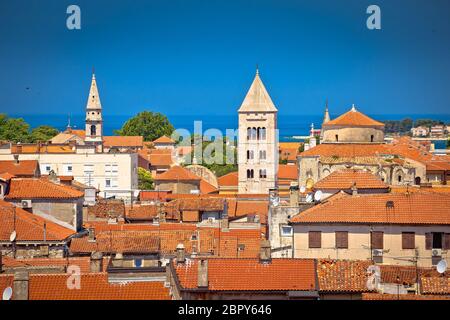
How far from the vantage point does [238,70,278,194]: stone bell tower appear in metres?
86.8

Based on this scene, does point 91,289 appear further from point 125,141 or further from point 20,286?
point 125,141

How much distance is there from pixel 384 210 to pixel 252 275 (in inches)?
377

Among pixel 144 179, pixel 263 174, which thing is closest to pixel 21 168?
pixel 263 174

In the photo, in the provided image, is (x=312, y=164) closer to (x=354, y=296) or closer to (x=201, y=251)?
(x=201, y=251)

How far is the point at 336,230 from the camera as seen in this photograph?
1405 inches

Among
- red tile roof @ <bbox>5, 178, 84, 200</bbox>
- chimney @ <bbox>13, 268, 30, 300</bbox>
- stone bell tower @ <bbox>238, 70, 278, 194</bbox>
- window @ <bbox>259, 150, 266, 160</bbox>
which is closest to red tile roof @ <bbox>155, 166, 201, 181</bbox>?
stone bell tower @ <bbox>238, 70, 278, 194</bbox>

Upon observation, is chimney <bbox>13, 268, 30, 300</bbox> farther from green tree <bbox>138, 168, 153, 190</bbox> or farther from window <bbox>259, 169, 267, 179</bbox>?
green tree <bbox>138, 168, 153, 190</bbox>

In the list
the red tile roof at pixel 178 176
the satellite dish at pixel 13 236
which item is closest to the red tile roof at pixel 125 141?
the red tile roof at pixel 178 176

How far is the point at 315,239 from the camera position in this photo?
35.9 meters

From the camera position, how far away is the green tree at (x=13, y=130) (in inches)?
4983

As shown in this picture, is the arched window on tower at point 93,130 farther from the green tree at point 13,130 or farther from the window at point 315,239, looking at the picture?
the window at point 315,239

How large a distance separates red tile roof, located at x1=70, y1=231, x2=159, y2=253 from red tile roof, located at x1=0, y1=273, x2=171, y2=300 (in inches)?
362

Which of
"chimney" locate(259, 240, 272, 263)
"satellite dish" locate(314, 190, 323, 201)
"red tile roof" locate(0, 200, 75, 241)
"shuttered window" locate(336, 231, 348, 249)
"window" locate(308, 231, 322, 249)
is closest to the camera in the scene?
"chimney" locate(259, 240, 272, 263)
